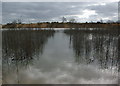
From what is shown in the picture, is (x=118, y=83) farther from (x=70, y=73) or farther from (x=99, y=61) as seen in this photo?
(x=99, y=61)

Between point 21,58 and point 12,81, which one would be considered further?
point 21,58

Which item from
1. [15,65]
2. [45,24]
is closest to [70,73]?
[15,65]

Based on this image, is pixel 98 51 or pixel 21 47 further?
pixel 21 47

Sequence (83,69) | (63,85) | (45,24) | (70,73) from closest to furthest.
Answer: (63,85)
(70,73)
(83,69)
(45,24)

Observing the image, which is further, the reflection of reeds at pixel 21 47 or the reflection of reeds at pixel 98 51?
the reflection of reeds at pixel 21 47

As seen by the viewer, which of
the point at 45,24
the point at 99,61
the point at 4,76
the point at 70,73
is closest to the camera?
the point at 4,76

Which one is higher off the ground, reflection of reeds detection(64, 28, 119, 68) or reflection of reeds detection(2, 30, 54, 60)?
reflection of reeds detection(2, 30, 54, 60)

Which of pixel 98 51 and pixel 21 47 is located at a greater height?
pixel 21 47

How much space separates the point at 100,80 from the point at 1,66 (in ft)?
20.4

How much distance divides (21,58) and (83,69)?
5058 millimetres

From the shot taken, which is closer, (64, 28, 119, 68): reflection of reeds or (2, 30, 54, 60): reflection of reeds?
(64, 28, 119, 68): reflection of reeds

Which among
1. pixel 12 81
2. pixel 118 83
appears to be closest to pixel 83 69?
pixel 118 83

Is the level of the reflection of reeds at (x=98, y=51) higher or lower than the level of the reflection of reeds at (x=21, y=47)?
lower

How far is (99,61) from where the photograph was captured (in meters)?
10.9
